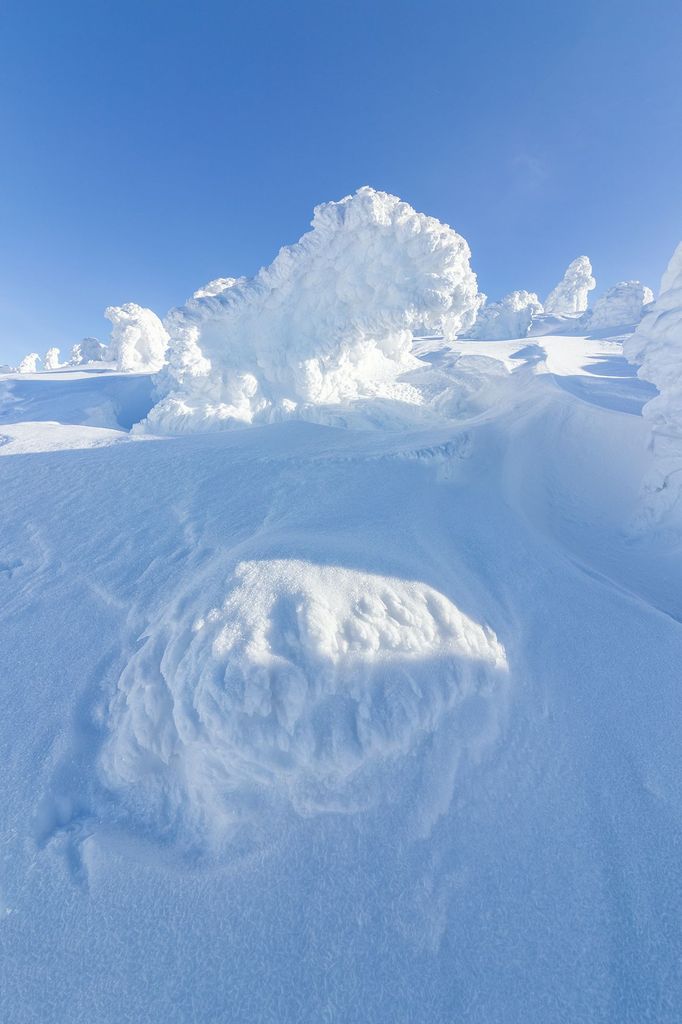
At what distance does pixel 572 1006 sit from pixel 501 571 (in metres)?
3.45

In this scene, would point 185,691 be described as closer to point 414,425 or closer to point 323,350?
point 414,425

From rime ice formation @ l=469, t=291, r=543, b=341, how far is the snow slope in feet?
123

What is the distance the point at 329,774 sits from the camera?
9.16ft

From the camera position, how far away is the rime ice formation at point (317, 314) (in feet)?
33.8

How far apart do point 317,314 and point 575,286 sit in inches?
2448

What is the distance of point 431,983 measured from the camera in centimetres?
216

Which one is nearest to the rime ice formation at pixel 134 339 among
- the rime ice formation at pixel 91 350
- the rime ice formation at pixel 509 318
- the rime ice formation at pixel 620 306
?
the rime ice formation at pixel 91 350

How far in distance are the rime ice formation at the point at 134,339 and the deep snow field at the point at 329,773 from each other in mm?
21791

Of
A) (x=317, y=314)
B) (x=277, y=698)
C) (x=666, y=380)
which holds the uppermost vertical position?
(x=317, y=314)

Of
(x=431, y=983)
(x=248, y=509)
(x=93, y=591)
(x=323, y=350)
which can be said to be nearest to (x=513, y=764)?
(x=431, y=983)

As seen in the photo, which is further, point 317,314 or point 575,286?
point 575,286

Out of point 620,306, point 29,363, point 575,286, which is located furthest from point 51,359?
point 575,286

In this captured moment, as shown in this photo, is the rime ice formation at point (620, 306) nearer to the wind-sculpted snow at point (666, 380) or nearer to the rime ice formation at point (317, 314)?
the rime ice formation at point (317, 314)

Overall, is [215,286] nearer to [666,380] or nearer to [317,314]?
[317,314]
